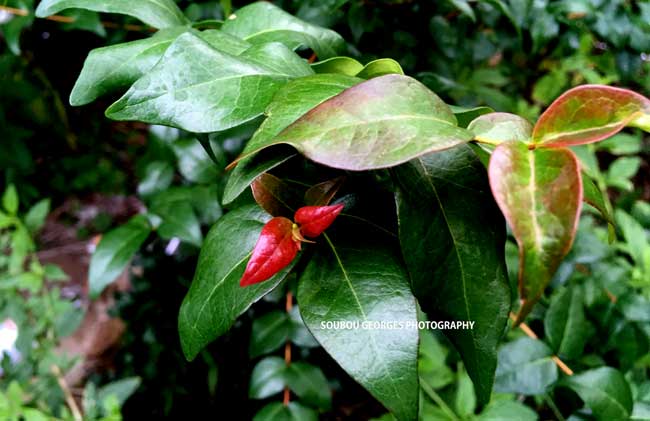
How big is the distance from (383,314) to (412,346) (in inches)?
1.3

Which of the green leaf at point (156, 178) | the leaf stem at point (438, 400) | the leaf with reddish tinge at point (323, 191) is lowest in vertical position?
the leaf stem at point (438, 400)

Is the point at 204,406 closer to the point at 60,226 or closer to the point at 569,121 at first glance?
the point at 569,121

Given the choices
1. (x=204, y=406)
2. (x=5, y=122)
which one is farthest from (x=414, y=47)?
(x=5, y=122)

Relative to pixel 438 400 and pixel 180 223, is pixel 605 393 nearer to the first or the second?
pixel 438 400

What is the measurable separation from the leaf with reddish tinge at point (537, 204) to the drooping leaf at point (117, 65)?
0.28m

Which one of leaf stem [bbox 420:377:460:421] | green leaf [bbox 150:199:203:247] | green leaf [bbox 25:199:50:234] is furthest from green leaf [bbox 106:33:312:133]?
green leaf [bbox 25:199:50:234]

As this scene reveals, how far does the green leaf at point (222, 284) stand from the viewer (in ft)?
1.47

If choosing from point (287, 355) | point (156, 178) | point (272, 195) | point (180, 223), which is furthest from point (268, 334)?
point (272, 195)

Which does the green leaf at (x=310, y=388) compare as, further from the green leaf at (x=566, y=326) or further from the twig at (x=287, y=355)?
the green leaf at (x=566, y=326)

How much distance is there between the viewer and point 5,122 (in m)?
1.69

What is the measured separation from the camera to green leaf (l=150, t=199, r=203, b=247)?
30.5 inches

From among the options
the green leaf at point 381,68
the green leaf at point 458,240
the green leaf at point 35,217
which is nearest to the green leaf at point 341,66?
the green leaf at point 381,68

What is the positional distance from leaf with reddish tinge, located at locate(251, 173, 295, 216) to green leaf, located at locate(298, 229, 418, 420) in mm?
48

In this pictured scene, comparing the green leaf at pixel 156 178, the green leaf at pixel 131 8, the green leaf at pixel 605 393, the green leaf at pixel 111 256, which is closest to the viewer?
the green leaf at pixel 131 8
